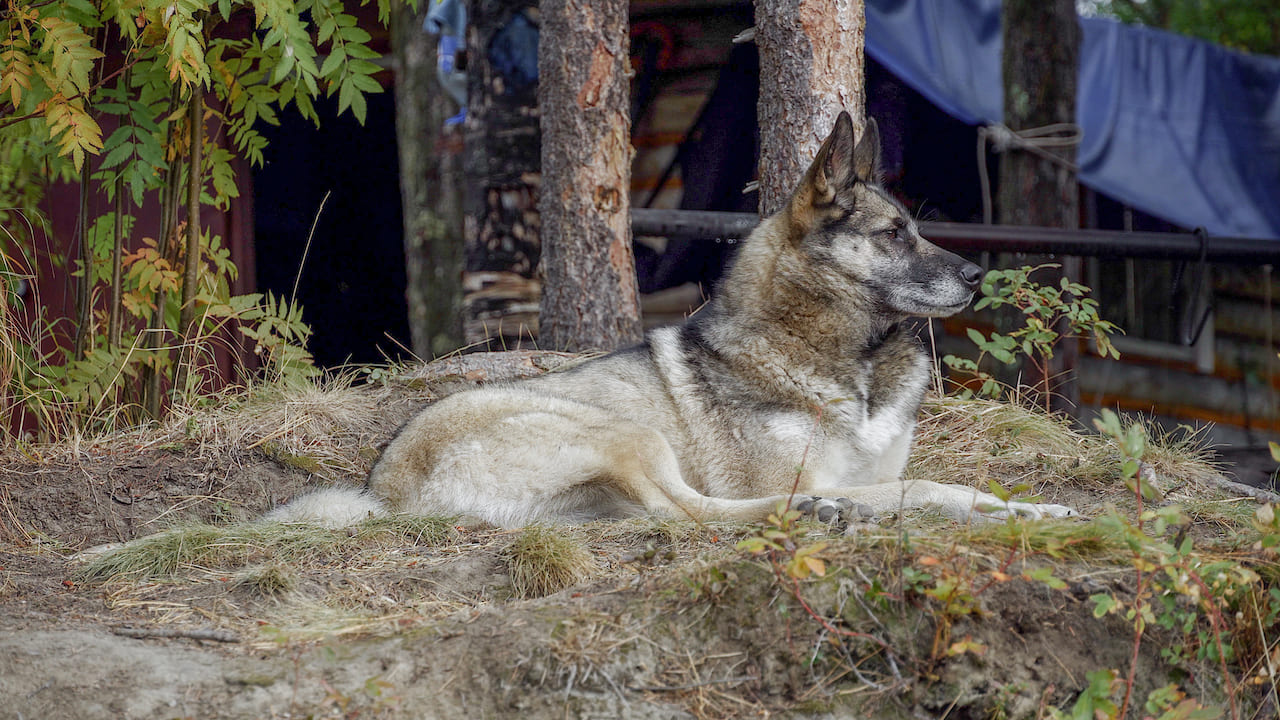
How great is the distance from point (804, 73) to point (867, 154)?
41.7 inches

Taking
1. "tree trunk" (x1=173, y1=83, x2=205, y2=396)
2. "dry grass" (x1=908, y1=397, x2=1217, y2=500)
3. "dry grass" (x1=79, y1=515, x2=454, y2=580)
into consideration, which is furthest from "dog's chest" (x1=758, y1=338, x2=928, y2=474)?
"tree trunk" (x1=173, y1=83, x2=205, y2=396)

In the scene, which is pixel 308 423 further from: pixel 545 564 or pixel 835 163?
pixel 835 163

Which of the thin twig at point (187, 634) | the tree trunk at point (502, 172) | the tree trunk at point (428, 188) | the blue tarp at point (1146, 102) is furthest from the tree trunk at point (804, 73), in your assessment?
the tree trunk at point (428, 188)

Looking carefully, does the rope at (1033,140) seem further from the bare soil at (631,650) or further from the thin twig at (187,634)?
the thin twig at (187,634)

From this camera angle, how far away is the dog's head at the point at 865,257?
12.4 ft

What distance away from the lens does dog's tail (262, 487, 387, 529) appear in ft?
11.6

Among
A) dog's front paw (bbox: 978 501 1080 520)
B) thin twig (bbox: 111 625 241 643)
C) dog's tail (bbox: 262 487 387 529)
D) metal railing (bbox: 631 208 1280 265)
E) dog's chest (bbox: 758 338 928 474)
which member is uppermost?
metal railing (bbox: 631 208 1280 265)

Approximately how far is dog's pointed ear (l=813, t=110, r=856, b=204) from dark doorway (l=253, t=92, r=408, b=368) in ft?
22.4

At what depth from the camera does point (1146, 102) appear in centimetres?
887

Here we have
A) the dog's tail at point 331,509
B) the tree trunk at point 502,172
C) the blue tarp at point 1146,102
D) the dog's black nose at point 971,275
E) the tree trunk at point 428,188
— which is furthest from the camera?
the tree trunk at point 428,188

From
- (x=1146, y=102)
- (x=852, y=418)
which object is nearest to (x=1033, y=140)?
(x=1146, y=102)

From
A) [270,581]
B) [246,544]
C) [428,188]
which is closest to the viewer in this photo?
[270,581]

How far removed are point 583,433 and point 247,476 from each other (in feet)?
5.25

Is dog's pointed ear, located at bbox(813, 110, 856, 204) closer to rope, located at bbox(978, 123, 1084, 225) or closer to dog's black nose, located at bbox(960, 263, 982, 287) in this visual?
→ dog's black nose, located at bbox(960, 263, 982, 287)
